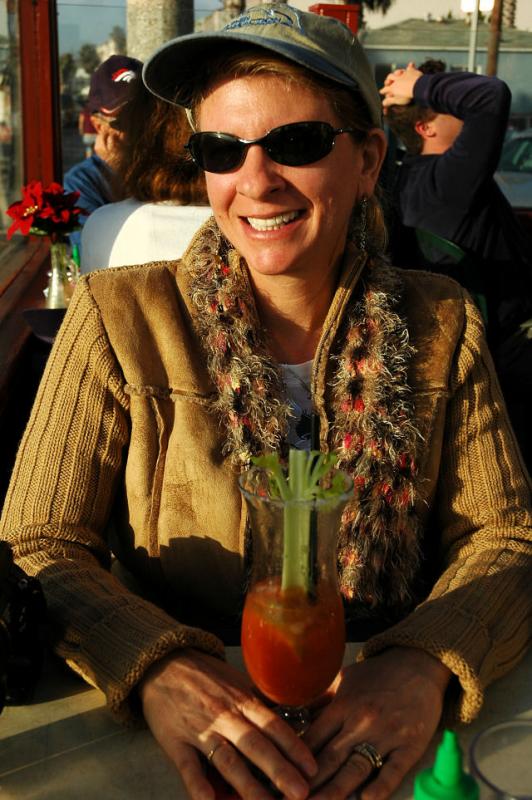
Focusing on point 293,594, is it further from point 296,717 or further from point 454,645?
point 454,645

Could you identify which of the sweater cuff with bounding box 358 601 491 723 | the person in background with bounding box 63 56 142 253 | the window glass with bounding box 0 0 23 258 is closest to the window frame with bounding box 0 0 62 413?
the window glass with bounding box 0 0 23 258

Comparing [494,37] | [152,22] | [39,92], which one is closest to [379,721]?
[39,92]

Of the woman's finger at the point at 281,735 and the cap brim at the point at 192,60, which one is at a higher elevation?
the cap brim at the point at 192,60

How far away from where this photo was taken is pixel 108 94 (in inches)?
195

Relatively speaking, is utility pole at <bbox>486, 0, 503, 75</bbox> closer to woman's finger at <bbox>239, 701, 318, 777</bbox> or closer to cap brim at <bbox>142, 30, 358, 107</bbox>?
cap brim at <bbox>142, 30, 358, 107</bbox>

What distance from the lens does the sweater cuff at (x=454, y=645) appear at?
1403 millimetres

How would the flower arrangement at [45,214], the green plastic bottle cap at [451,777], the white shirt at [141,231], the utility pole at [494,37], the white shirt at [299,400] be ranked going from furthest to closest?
the utility pole at [494,37], the flower arrangement at [45,214], the white shirt at [141,231], the white shirt at [299,400], the green plastic bottle cap at [451,777]

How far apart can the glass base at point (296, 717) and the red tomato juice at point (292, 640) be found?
0.03m

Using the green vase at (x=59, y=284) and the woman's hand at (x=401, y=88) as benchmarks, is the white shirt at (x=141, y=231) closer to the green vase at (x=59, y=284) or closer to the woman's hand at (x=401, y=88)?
the green vase at (x=59, y=284)

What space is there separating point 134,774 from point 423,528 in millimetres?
888

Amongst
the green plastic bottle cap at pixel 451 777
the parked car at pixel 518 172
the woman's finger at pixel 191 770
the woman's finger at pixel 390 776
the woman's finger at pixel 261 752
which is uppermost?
the green plastic bottle cap at pixel 451 777

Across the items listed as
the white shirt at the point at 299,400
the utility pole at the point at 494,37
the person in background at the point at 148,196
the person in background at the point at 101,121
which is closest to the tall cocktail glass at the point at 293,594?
the white shirt at the point at 299,400

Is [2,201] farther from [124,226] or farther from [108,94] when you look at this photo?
[124,226]

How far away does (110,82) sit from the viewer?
16.3ft
